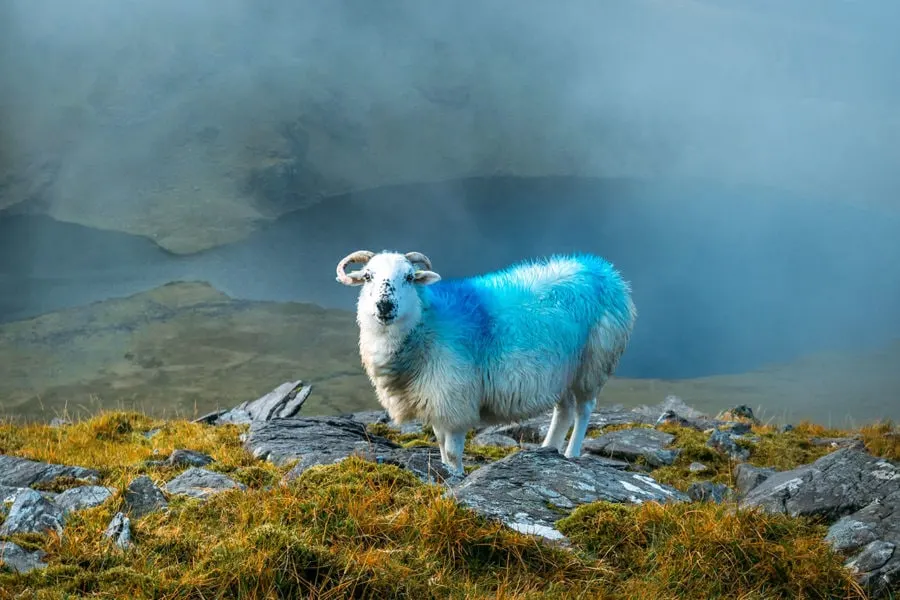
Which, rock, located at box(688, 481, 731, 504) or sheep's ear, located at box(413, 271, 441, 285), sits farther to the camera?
sheep's ear, located at box(413, 271, 441, 285)

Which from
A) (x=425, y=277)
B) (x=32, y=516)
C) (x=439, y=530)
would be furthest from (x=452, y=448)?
(x=32, y=516)

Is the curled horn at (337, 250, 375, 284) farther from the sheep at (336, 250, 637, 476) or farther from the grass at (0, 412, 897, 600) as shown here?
the grass at (0, 412, 897, 600)

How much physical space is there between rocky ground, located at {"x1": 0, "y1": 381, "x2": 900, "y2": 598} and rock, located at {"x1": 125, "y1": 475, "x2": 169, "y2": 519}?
1 centimetres

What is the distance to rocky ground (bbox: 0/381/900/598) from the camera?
229 inches

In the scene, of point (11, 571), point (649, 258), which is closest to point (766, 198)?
point (649, 258)

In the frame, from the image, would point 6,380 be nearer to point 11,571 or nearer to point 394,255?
point 394,255

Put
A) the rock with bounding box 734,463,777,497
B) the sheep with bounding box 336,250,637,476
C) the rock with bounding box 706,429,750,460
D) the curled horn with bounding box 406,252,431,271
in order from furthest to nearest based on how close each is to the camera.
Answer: the rock with bounding box 706,429,750,460 → the curled horn with bounding box 406,252,431,271 → the sheep with bounding box 336,250,637,476 → the rock with bounding box 734,463,777,497

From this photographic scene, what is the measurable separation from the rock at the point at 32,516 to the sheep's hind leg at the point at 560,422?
6787 mm

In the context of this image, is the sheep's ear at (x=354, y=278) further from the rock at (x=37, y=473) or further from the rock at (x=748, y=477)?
the rock at (x=748, y=477)

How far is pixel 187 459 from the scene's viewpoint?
9.99 m

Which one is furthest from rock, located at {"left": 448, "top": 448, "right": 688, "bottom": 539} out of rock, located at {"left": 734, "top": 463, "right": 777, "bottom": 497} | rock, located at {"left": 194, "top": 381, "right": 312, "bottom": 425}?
rock, located at {"left": 194, "top": 381, "right": 312, "bottom": 425}

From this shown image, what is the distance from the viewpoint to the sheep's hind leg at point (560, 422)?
1238 cm

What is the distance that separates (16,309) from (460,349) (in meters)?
43.9

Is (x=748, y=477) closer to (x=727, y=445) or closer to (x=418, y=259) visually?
(x=727, y=445)
